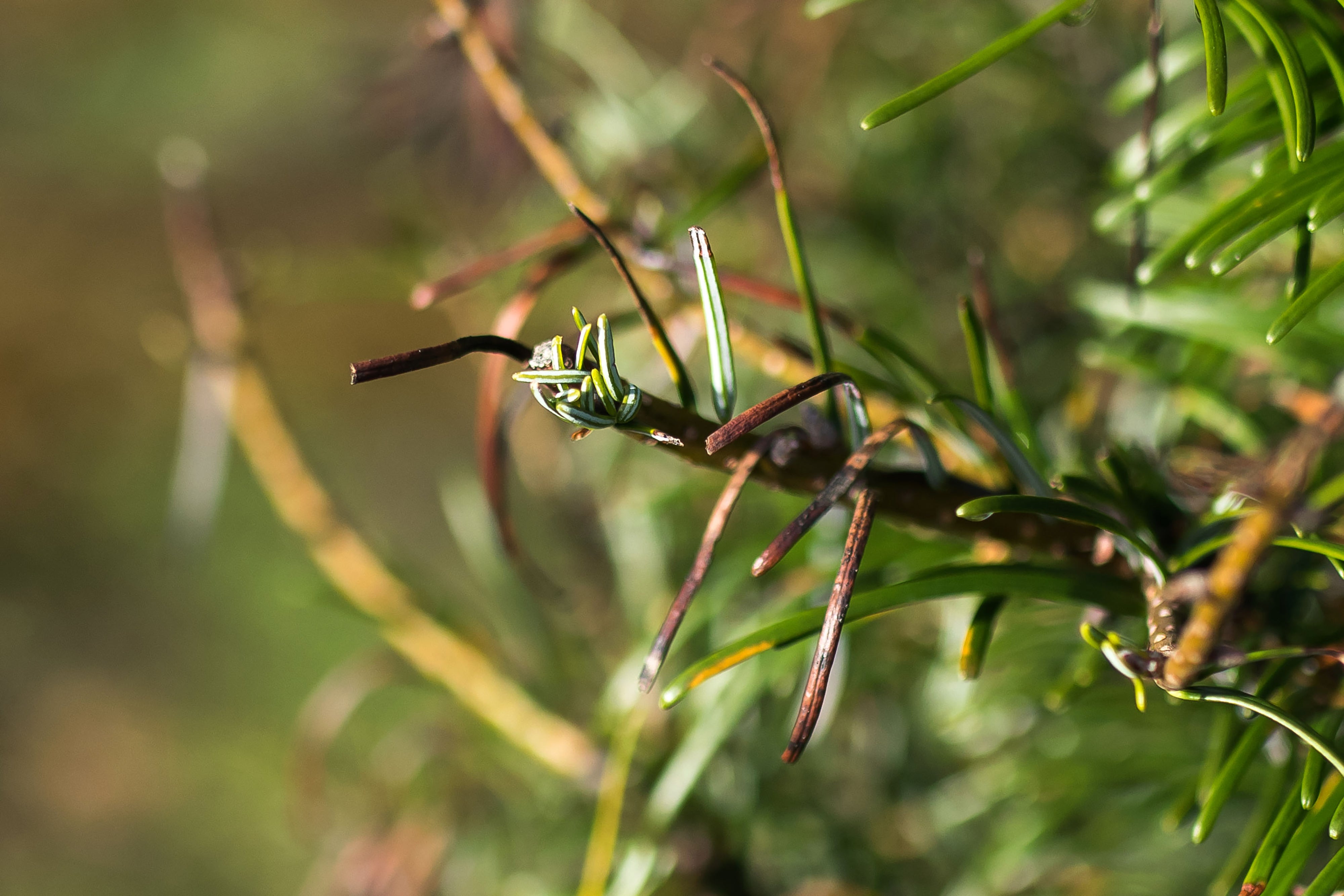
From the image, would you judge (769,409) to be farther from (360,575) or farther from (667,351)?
(360,575)

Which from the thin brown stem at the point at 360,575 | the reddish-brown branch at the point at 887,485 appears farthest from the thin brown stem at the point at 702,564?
the thin brown stem at the point at 360,575

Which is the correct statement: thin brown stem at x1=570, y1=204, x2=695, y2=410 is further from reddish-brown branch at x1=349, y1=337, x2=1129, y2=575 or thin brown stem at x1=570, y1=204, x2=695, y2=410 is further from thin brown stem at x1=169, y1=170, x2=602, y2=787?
thin brown stem at x1=169, y1=170, x2=602, y2=787

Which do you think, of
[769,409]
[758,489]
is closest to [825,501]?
[769,409]

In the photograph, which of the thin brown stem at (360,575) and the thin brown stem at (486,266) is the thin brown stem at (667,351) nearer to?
the thin brown stem at (486,266)

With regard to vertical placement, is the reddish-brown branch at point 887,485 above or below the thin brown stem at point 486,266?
below

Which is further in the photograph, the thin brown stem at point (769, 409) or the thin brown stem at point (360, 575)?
the thin brown stem at point (360, 575)

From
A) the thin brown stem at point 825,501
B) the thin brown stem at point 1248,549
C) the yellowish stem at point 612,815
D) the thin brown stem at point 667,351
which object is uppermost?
the thin brown stem at point 667,351

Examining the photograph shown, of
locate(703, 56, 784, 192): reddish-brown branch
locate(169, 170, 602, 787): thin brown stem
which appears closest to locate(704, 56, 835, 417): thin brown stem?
locate(703, 56, 784, 192): reddish-brown branch
